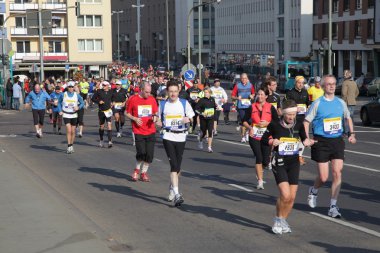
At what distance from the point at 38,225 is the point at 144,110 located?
15.0ft

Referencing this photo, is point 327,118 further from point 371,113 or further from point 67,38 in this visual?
point 67,38

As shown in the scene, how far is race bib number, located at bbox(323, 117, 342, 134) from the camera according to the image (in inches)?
407

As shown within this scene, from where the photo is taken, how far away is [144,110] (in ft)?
44.3

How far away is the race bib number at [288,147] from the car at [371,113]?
19.3 metres

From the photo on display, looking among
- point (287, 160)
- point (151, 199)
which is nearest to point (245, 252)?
point (287, 160)

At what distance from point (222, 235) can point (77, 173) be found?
6.65 metres

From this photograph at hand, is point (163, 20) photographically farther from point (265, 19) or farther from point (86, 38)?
point (86, 38)

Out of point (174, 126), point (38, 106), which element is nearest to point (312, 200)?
point (174, 126)

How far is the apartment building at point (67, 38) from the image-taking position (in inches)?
3280

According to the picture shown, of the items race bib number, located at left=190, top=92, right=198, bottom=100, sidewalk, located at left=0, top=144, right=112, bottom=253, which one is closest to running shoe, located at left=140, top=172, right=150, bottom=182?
sidewalk, located at left=0, top=144, right=112, bottom=253

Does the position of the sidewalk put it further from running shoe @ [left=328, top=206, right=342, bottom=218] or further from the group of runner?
running shoe @ [left=328, top=206, right=342, bottom=218]

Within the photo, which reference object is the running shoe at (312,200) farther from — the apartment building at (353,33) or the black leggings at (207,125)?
the apartment building at (353,33)

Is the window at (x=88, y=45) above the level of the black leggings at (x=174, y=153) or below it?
above

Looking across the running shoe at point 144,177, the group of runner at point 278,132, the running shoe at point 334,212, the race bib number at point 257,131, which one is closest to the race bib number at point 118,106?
A: the group of runner at point 278,132
